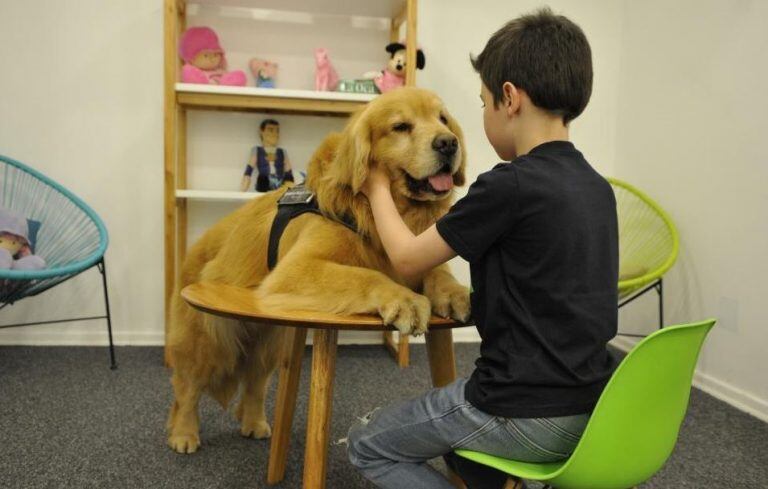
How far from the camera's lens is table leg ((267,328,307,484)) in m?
1.67

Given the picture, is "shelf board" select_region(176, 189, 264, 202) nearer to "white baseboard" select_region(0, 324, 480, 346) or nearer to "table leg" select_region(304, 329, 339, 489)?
"white baseboard" select_region(0, 324, 480, 346)

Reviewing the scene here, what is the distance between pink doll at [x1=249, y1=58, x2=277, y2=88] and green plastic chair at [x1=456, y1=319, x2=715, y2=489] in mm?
2811

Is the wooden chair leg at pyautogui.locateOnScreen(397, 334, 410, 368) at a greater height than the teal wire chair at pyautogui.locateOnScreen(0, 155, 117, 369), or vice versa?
the teal wire chair at pyautogui.locateOnScreen(0, 155, 117, 369)

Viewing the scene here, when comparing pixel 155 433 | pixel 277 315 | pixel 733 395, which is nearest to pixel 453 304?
pixel 277 315

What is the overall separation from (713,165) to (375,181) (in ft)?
7.48

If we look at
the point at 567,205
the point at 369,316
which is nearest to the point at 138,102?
the point at 369,316

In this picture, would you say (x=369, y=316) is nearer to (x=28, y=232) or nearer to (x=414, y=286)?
(x=414, y=286)

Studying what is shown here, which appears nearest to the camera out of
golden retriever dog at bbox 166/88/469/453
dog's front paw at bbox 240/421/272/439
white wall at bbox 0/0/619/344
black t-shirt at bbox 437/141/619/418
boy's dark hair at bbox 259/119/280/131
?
black t-shirt at bbox 437/141/619/418

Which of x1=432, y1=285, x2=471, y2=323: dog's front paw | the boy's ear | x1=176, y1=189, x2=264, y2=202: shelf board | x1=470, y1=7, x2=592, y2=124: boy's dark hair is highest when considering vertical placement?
x1=470, y1=7, x2=592, y2=124: boy's dark hair

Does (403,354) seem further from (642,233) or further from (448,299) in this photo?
(448,299)

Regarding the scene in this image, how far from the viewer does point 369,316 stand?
1158mm

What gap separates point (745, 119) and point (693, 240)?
659 millimetres

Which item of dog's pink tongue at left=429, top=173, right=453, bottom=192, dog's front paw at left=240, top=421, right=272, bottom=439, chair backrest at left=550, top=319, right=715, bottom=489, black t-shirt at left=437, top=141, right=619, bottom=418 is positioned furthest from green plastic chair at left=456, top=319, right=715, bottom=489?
dog's front paw at left=240, top=421, right=272, bottom=439

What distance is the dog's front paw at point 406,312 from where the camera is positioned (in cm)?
110
